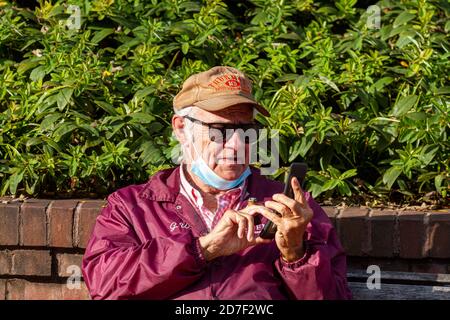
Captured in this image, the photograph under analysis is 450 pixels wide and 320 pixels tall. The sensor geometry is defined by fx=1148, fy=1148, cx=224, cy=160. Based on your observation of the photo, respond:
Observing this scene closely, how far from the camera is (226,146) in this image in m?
4.45

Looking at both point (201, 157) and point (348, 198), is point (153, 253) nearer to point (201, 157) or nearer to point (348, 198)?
point (201, 157)

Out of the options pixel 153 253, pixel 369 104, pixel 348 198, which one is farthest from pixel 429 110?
pixel 153 253

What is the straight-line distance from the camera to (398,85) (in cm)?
597

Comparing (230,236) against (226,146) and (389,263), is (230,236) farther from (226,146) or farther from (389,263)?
(389,263)

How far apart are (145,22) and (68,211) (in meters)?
1.53

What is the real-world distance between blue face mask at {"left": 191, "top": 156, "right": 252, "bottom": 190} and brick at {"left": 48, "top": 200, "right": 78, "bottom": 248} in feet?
Answer: 2.84

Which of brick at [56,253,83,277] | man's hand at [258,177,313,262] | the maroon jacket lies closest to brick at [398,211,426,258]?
the maroon jacket

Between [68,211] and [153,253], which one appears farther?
[68,211]

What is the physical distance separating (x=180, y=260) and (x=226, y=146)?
54cm

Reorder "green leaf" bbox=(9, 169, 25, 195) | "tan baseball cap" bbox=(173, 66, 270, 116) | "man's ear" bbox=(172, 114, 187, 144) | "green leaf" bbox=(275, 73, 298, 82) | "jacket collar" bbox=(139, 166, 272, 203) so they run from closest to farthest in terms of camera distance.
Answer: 1. "tan baseball cap" bbox=(173, 66, 270, 116)
2. "jacket collar" bbox=(139, 166, 272, 203)
3. "man's ear" bbox=(172, 114, 187, 144)
4. "green leaf" bbox=(9, 169, 25, 195)
5. "green leaf" bbox=(275, 73, 298, 82)

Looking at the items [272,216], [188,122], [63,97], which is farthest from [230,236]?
[63,97]

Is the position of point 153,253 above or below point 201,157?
below

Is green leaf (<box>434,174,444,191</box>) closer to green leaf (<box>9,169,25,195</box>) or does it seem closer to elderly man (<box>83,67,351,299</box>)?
elderly man (<box>83,67,351,299</box>)

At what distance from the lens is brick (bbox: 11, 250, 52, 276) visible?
17.1 feet
